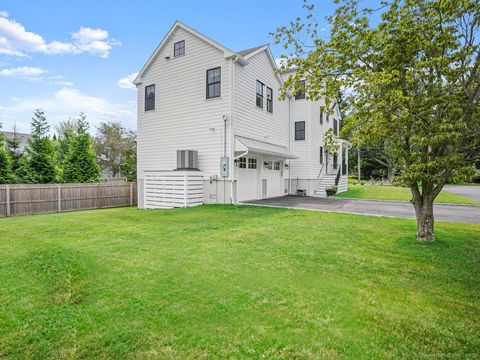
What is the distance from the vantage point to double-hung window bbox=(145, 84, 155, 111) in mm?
15527

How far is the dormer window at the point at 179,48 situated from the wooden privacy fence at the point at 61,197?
26.6 feet

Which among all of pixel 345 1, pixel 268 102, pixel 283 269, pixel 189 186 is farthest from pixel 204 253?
pixel 268 102

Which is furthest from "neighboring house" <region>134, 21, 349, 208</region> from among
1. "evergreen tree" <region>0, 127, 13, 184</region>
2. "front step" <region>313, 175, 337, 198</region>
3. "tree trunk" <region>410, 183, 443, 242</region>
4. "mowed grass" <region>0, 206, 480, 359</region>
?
"evergreen tree" <region>0, 127, 13, 184</region>

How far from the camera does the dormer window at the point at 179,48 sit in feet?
46.7

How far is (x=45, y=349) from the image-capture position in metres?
2.41

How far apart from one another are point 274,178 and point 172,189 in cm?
661

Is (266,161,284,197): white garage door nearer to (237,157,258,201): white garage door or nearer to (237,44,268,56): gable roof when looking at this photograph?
(237,157,258,201): white garage door

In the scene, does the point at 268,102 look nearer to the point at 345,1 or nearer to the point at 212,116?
the point at 212,116

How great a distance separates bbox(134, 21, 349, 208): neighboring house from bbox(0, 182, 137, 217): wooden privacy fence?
6.45ft

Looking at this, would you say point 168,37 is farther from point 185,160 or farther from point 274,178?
point 274,178

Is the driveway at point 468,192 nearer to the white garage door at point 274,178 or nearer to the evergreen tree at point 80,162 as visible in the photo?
the white garage door at point 274,178

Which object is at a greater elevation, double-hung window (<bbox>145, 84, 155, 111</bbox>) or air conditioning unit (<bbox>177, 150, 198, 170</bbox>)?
double-hung window (<bbox>145, 84, 155, 111</bbox>)

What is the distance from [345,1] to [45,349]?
7.52 m

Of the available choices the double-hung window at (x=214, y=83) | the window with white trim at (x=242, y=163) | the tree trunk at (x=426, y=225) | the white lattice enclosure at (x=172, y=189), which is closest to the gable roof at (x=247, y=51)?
the double-hung window at (x=214, y=83)
